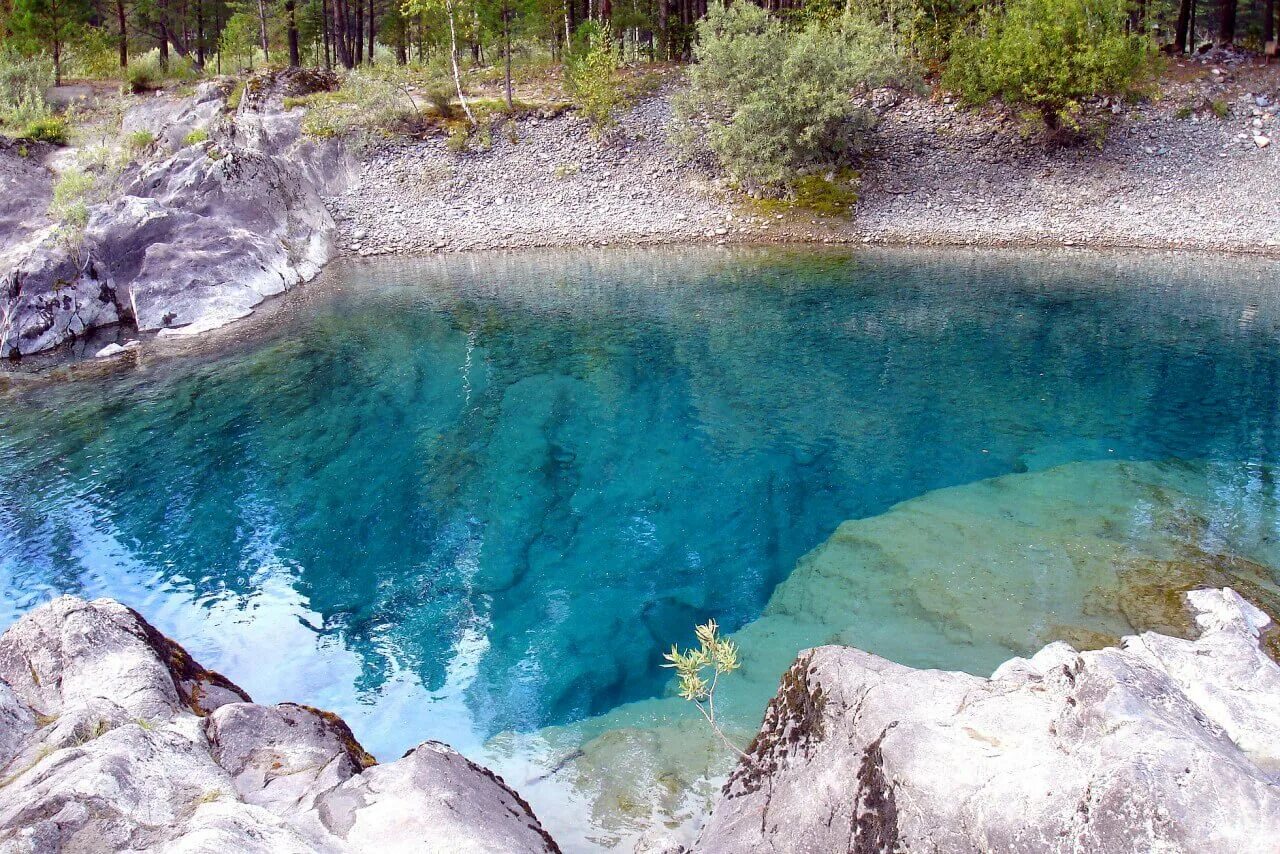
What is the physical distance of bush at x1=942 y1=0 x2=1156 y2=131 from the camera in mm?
38406

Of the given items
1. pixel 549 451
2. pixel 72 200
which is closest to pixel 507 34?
pixel 72 200

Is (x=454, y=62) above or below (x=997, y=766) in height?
above

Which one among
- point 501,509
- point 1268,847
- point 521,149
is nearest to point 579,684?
point 501,509

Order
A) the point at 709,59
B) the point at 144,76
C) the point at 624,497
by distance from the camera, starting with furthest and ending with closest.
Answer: the point at 144,76 → the point at 709,59 → the point at 624,497

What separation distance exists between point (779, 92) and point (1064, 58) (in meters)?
13.1

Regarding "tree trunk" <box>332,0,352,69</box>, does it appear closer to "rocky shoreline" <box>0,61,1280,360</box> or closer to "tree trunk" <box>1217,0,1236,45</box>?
"rocky shoreline" <box>0,61,1280,360</box>

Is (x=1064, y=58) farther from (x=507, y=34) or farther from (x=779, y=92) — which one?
(x=507, y=34)

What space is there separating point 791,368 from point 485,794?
17.3 meters

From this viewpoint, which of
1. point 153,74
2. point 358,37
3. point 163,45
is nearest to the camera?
point 153,74

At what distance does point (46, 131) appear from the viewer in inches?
1671

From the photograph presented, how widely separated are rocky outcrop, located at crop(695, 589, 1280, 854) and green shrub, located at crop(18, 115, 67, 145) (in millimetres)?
50004

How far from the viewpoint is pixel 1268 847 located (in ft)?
11.9

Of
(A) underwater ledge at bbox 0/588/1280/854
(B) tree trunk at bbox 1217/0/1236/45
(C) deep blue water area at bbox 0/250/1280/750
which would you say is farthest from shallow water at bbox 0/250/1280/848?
(B) tree trunk at bbox 1217/0/1236/45

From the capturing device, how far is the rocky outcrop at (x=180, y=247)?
94.4 feet
